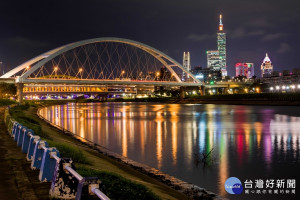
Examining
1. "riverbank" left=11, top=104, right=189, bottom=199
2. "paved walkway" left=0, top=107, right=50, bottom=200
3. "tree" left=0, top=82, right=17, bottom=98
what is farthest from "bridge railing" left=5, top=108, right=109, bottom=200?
"tree" left=0, top=82, right=17, bottom=98

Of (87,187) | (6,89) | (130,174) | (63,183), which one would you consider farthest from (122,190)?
(6,89)

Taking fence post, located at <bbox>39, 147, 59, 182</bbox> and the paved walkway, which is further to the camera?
fence post, located at <bbox>39, 147, 59, 182</bbox>

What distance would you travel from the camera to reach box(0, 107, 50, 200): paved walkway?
6588 mm

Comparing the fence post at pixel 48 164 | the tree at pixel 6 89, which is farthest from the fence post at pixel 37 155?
the tree at pixel 6 89

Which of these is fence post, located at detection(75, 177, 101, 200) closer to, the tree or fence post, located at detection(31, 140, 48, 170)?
fence post, located at detection(31, 140, 48, 170)

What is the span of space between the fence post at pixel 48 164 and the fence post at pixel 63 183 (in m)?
1.02

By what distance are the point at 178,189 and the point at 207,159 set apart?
645 cm

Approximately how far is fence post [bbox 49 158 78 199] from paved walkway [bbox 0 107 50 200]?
1.82 feet

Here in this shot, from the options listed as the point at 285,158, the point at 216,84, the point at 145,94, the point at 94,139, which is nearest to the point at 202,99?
the point at 216,84

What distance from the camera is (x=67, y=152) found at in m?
11.8

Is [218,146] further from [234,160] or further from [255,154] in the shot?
[234,160]

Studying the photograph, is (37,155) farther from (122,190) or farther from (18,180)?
(122,190)

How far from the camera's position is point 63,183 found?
5977 millimetres

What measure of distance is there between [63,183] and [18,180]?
2.26 m
